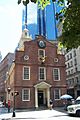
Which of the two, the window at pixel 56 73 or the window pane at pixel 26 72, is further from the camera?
the window at pixel 56 73

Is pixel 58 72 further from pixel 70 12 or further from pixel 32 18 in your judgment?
pixel 32 18

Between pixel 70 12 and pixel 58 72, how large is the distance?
112 feet

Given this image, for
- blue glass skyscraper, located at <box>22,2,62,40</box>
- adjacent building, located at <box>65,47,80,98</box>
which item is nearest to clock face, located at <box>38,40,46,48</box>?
adjacent building, located at <box>65,47,80,98</box>

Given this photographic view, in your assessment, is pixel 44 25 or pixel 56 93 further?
pixel 44 25

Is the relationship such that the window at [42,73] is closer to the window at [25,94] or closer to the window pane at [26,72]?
the window pane at [26,72]

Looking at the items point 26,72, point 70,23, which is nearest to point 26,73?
point 26,72

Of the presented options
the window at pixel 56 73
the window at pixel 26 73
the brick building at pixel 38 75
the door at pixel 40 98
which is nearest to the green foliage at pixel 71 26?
the brick building at pixel 38 75

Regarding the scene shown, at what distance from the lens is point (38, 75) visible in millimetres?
38906

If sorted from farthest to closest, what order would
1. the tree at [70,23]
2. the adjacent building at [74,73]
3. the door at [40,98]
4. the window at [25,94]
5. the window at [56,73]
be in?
the adjacent building at [74,73]
the window at [56,73]
the door at [40,98]
the window at [25,94]
the tree at [70,23]

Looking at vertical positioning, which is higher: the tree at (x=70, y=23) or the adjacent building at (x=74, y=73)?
the adjacent building at (x=74, y=73)

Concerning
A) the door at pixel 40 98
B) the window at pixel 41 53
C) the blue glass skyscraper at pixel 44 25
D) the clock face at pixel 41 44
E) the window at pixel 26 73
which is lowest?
the door at pixel 40 98

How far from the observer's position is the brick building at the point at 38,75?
37491 mm

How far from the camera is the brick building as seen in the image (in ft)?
123

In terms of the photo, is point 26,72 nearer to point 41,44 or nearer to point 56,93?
point 41,44
